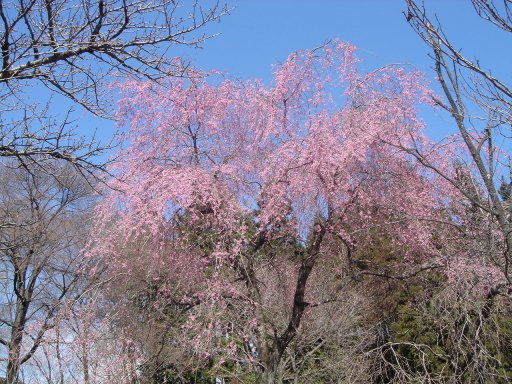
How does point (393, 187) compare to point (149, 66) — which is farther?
point (393, 187)

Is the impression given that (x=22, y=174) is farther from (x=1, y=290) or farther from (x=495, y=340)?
(x=495, y=340)

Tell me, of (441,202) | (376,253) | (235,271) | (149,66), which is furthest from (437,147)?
(376,253)

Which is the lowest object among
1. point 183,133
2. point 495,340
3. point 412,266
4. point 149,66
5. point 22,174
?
point 495,340

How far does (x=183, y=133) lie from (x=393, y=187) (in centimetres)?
285

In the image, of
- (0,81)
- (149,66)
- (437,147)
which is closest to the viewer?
(0,81)

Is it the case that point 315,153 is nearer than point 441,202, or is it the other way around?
point 315,153

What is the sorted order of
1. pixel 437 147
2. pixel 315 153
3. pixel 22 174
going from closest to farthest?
pixel 315 153 < pixel 437 147 < pixel 22 174

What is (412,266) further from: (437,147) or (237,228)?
(237,228)

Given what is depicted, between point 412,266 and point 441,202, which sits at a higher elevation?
point 441,202

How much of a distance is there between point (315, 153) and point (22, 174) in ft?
36.5

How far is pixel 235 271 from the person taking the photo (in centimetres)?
768

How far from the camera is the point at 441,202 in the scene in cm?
749

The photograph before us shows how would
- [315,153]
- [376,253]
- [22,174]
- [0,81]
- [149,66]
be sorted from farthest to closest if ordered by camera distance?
[22,174] → [376,253] → [315,153] → [149,66] → [0,81]

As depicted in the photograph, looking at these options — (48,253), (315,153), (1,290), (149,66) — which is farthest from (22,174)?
(149,66)
